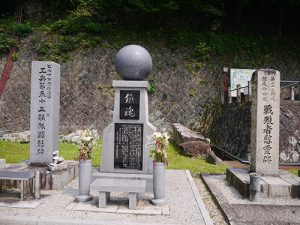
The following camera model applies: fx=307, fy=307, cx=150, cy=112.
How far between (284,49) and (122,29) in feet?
32.2

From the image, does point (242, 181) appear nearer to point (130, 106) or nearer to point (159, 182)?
point (159, 182)

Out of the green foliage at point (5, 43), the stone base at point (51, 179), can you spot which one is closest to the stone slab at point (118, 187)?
the stone base at point (51, 179)

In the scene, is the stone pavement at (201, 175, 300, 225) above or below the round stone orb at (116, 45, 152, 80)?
below

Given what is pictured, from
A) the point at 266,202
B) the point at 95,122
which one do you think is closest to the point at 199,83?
the point at 95,122

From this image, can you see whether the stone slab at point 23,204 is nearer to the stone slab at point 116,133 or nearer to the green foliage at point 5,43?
the stone slab at point 116,133

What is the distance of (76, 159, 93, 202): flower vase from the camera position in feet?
20.0

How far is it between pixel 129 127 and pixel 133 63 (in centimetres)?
148

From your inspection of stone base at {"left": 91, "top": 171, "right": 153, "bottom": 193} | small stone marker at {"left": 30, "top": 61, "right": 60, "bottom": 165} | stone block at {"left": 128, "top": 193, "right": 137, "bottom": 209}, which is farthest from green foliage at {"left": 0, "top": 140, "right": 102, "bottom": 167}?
stone block at {"left": 128, "top": 193, "right": 137, "bottom": 209}

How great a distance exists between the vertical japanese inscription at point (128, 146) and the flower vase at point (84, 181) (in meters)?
1.03

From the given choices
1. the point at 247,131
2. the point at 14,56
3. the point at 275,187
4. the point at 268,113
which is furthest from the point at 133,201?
the point at 14,56

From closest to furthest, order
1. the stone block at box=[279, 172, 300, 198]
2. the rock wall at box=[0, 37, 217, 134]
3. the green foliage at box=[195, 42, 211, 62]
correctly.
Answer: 1. the stone block at box=[279, 172, 300, 198]
2. the rock wall at box=[0, 37, 217, 134]
3. the green foliage at box=[195, 42, 211, 62]

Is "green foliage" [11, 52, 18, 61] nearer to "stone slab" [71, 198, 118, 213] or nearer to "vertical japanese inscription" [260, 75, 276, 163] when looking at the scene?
"stone slab" [71, 198, 118, 213]

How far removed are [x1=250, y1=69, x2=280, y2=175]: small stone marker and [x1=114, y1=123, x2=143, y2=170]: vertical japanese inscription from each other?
2977 millimetres

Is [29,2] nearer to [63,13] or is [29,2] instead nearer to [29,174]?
[63,13]
